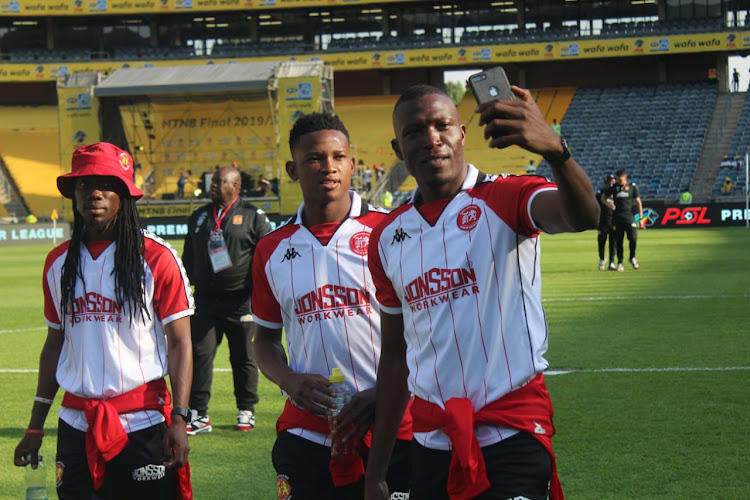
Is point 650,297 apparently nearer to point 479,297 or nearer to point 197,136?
point 479,297

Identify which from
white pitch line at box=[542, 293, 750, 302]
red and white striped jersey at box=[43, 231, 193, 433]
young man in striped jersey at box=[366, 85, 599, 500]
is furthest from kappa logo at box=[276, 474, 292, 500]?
white pitch line at box=[542, 293, 750, 302]

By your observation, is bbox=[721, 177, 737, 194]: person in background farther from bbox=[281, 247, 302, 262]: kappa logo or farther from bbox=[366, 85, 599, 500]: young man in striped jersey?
bbox=[366, 85, 599, 500]: young man in striped jersey

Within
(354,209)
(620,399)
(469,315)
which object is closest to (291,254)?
(354,209)

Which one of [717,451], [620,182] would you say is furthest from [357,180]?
[717,451]

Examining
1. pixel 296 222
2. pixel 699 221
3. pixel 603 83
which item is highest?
pixel 603 83

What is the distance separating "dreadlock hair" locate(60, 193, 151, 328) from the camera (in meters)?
4.35

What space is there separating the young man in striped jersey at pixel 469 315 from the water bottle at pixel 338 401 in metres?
0.42

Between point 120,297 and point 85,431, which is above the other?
point 120,297

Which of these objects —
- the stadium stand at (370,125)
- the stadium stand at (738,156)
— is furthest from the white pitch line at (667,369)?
the stadium stand at (370,125)

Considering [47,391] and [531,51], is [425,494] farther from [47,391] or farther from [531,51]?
[531,51]

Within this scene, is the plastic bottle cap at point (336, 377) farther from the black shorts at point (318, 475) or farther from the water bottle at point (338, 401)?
the black shorts at point (318, 475)

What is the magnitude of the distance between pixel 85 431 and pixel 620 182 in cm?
1778

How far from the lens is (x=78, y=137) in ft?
153

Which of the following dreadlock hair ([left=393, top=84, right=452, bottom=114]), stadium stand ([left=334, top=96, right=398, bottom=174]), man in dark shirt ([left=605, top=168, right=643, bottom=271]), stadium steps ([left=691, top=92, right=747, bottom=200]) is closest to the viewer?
dreadlock hair ([left=393, top=84, right=452, bottom=114])
